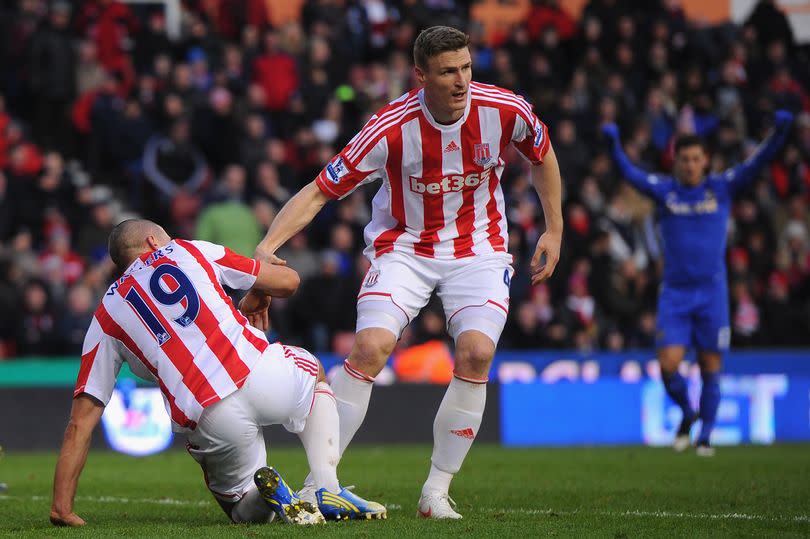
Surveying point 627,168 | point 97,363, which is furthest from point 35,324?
point 97,363

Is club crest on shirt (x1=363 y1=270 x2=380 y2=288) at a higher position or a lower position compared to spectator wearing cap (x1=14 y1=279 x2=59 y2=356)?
higher

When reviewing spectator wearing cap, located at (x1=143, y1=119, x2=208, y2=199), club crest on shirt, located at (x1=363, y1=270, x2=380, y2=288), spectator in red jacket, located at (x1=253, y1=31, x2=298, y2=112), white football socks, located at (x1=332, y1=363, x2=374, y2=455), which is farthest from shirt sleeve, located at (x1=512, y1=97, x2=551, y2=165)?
spectator in red jacket, located at (x1=253, y1=31, x2=298, y2=112)

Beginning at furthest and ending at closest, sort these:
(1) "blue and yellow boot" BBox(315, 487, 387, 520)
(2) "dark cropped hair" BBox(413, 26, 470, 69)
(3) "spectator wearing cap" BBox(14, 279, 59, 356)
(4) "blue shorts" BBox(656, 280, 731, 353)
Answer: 1. (3) "spectator wearing cap" BBox(14, 279, 59, 356)
2. (4) "blue shorts" BBox(656, 280, 731, 353)
3. (2) "dark cropped hair" BBox(413, 26, 470, 69)
4. (1) "blue and yellow boot" BBox(315, 487, 387, 520)

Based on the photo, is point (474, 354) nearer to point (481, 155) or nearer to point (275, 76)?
point (481, 155)

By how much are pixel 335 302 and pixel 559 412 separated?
288 centimetres

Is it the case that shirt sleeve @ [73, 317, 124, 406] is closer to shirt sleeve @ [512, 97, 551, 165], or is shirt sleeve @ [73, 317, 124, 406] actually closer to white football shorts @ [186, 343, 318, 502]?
white football shorts @ [186, 343, 318, 502]

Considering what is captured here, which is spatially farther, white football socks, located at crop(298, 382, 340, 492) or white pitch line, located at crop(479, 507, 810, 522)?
white pitch line, located at crop(479, 507, 810, 522)

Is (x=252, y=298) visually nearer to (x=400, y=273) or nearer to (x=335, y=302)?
(x=400, y=273)

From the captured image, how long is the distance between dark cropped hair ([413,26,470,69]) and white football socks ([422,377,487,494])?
1.63 m

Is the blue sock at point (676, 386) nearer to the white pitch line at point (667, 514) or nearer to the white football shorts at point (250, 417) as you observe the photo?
the white pitch line at point (667, 514)

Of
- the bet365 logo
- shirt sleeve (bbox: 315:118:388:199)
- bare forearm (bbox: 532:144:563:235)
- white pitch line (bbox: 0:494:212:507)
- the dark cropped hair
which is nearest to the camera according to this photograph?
the dark cropped hair

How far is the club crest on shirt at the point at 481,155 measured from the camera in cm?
699

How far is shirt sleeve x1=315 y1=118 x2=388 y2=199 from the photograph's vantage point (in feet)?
22.7

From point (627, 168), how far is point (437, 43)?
5.43 metres
